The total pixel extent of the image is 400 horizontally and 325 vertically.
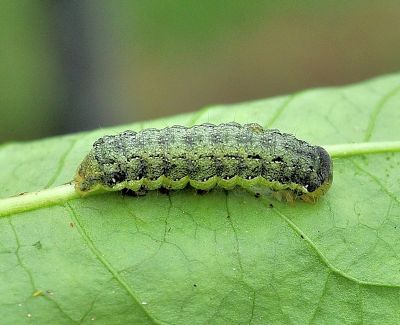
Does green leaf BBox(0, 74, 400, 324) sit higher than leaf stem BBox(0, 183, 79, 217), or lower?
lower

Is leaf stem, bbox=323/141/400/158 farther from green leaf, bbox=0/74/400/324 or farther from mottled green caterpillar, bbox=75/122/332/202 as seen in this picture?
mottled green caterpillar, bbox=75/122/332/202

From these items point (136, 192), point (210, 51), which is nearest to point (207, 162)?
point (136, 192)

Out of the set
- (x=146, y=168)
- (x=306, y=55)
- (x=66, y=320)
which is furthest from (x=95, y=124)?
(x=306, y=55)

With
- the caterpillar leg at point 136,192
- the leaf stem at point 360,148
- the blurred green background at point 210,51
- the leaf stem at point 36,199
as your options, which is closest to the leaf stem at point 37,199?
the leaf stem at point 36,199

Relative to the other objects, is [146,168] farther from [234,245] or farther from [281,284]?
[281,284]

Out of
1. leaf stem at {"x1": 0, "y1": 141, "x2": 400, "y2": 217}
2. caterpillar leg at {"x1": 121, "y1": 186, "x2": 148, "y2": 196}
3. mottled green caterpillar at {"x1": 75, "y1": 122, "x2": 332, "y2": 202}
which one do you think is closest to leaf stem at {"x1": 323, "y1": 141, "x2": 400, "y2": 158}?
mottled green caterpillar at {"x1": 75, "y1": 122, "x2": 332, "y2": 202}

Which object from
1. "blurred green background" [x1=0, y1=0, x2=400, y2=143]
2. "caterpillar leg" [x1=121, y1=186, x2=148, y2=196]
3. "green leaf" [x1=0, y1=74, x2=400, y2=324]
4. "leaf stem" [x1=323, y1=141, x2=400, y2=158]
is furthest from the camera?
"blurred green background" [x1=0, y1=0, x2=400, y2=143]

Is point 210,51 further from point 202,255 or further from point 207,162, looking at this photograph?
point 202,255
